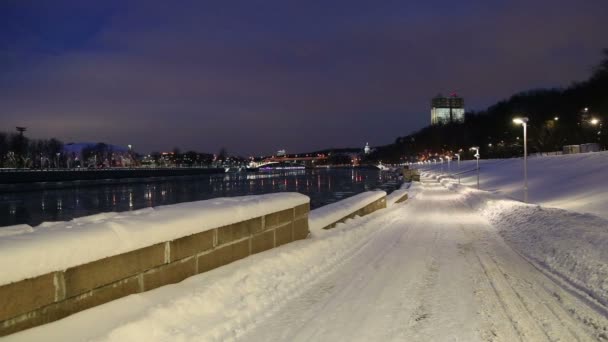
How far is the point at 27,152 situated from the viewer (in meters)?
154

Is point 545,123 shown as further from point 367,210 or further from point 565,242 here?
point 565,242

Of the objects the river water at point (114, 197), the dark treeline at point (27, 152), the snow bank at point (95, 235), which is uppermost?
the dark treeline at point (27, 152)

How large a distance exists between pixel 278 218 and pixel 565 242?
739 centimetres

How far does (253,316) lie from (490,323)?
127 inches

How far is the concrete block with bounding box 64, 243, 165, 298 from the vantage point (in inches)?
209

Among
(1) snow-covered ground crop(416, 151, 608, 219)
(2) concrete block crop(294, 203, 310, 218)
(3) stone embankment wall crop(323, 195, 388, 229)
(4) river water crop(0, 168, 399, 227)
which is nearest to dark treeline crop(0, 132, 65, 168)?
(4) river water crop(0, 168, 399, 227)

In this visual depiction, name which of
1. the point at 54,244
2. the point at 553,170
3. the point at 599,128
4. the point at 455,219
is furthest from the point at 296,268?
the point at 599,128

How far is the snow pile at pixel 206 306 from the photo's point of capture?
17.1ft

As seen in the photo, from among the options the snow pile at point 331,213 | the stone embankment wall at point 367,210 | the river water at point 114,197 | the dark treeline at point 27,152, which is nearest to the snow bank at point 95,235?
the snow pile at point 331,213

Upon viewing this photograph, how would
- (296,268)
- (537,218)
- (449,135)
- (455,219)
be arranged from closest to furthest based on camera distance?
(296,268) < (537,218) < (455,219) < (449,135)

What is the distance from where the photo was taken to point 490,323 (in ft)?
21.3

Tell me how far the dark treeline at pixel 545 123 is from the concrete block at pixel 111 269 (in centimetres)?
7722

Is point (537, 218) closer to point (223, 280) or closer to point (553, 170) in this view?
point (223, 280)

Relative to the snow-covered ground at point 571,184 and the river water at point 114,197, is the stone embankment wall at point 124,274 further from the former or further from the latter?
the river water at point 114,197
